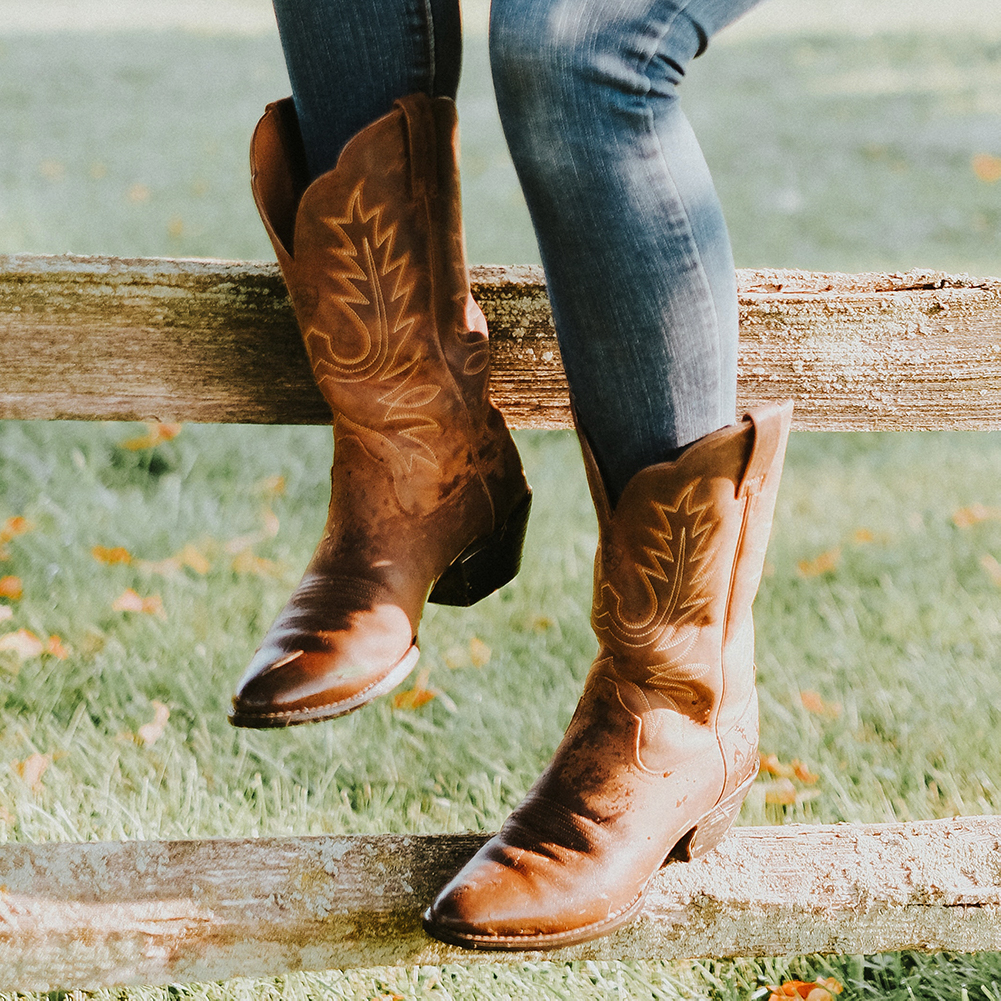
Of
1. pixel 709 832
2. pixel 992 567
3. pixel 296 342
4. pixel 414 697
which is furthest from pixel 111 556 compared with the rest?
pixel 992 567

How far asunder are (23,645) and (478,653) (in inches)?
32.2

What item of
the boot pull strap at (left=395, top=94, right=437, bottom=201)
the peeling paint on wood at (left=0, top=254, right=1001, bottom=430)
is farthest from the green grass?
the boot pull strap at (left=395, top=94, right=437, bottom=201)

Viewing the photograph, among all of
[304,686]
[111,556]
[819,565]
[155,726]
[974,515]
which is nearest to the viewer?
[304,686]

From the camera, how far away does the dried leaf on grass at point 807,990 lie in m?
1.30

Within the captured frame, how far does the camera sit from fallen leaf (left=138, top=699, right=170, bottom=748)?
169cm

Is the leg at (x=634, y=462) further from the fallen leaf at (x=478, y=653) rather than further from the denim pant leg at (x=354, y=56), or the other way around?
the fallen leaf at (x=478, y=653)

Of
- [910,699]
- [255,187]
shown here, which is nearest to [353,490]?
[255,187]

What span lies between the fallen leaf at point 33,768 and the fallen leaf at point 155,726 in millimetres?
143

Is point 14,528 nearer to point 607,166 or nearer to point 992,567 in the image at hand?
point 607,166

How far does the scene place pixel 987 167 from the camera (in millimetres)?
4863

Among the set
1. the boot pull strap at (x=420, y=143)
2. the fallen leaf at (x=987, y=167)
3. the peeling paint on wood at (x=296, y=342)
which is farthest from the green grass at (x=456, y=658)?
the fallen leaf at (x=987, y=167)

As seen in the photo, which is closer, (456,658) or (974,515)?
(456,658)

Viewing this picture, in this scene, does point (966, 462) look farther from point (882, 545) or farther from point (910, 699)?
point (910, 699)

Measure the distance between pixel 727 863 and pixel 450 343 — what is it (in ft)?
2.07
